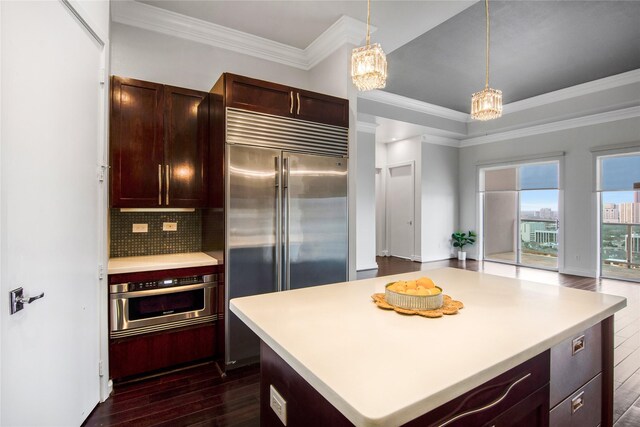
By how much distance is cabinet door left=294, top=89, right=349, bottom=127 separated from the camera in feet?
9.40

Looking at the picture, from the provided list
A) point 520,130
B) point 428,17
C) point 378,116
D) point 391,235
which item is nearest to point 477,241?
point 391,235

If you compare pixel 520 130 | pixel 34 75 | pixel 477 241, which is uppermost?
pixel 520 130

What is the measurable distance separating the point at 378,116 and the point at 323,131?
3.38 metres

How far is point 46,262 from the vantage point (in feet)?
5.07

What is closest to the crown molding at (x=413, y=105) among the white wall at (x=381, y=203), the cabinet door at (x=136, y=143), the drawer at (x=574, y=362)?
the white wall at (x=381, y=203)

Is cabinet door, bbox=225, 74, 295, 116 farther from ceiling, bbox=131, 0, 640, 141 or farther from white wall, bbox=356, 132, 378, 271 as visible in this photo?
white wall, bbox=356, 132, 378, 271

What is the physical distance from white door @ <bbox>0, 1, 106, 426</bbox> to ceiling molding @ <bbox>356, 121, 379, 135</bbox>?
4.92m

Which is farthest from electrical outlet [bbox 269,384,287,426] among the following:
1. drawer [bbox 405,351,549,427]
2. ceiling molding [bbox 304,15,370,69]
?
ceiling molding [bbox 304,15,370,69]

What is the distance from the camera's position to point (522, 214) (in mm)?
7203

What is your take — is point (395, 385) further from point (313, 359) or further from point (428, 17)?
point (428, 17)

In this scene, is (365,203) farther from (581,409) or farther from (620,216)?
(581,409)

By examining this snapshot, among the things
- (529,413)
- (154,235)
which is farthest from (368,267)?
(529,413)

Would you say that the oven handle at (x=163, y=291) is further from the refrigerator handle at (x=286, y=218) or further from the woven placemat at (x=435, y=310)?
the woven placemat at (x=435, y=310)

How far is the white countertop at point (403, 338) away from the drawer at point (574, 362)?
0.11 metres
